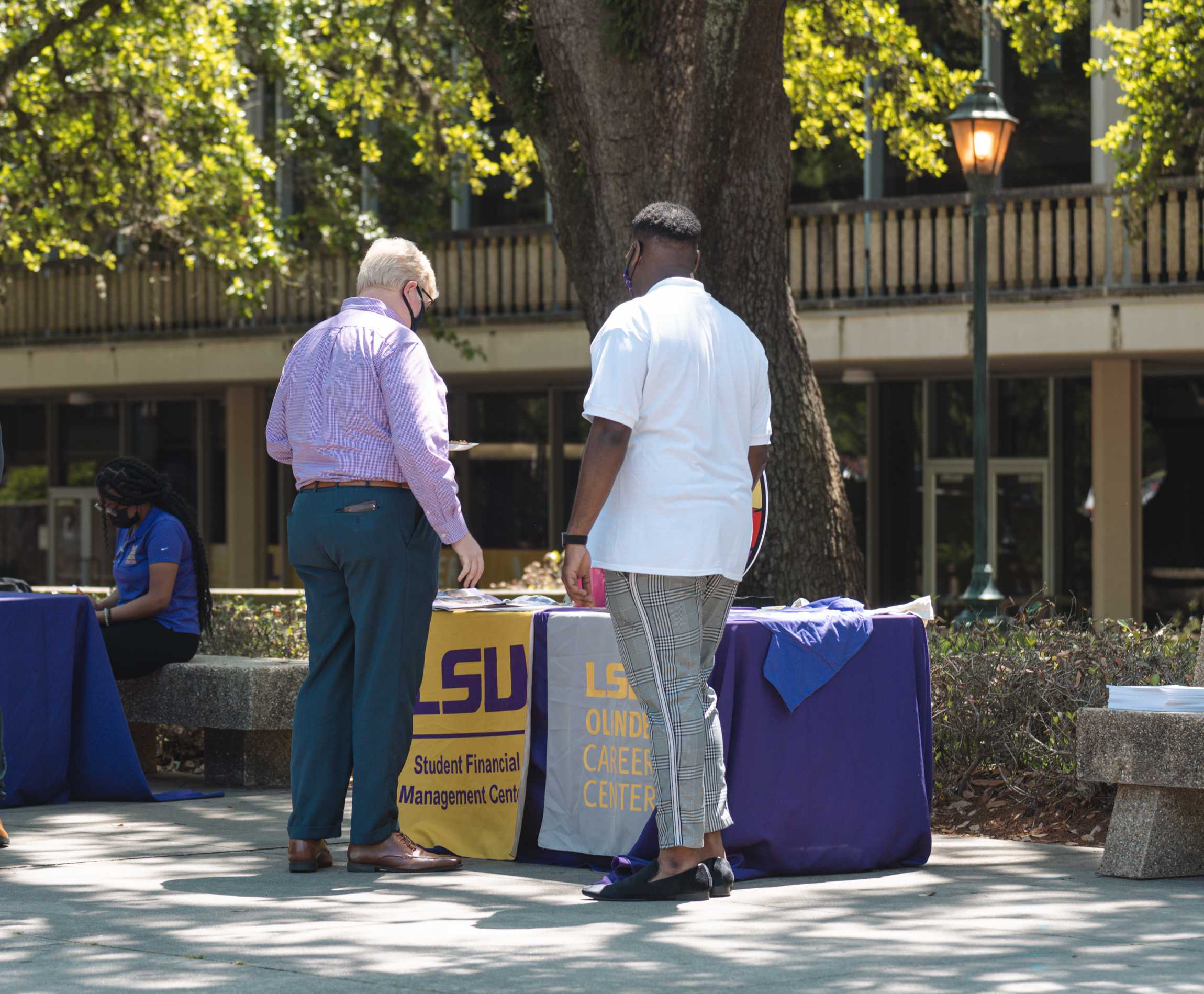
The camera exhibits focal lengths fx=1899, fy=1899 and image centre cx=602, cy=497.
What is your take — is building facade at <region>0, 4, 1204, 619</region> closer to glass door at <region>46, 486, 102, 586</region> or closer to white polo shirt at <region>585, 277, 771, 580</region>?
glass door at <region>46, 486, 102, 586</region>

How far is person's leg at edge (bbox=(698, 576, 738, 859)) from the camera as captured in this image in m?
5.32

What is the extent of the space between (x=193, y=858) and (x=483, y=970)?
7.07ft

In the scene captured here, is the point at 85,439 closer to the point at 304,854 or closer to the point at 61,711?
the point at 61,711

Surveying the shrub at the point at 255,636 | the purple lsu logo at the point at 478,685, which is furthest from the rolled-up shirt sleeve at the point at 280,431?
the shrub at the point at 255,636

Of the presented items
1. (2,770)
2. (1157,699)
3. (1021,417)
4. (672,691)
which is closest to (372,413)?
(672,691)

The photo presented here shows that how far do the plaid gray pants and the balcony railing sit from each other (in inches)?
518

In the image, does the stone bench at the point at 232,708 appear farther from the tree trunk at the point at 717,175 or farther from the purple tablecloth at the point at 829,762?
the purple tablecloth at the point at 829,762

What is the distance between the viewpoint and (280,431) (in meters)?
5.99

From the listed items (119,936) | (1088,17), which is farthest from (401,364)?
(1088,17)

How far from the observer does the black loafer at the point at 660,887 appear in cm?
525

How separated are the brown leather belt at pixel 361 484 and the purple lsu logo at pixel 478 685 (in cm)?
77

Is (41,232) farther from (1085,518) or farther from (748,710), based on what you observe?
(748,710)

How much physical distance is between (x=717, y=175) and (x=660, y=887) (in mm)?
4459

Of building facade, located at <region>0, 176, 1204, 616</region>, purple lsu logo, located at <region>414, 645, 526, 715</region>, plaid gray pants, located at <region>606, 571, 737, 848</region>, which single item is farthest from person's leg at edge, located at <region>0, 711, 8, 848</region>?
building facade, located at <region>0, 176, 1204, 616</region>
